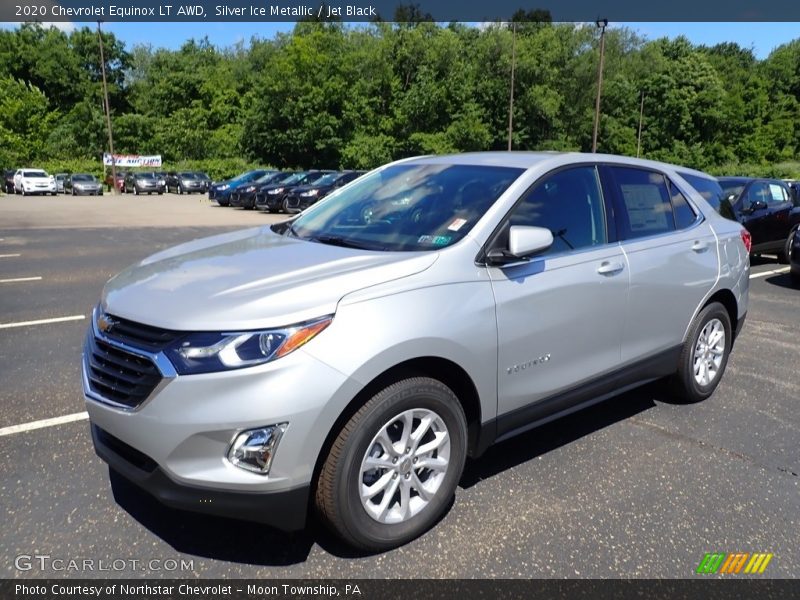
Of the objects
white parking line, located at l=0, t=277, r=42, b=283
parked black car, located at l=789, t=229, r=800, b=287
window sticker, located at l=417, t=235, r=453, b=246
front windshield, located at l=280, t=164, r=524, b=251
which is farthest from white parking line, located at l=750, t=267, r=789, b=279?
white parking line, located at l=0, t=277, r=42, b=283

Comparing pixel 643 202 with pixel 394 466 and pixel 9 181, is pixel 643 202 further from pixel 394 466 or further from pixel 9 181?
pixel 9 181

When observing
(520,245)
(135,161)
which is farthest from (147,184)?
(520,245)

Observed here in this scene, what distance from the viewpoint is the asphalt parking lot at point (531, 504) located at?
273 cm

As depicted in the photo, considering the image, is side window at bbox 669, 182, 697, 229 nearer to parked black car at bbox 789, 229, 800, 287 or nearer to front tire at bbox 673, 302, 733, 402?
front tire at bbox 673, 302, 733, 402

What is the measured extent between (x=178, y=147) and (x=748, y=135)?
59710 mm

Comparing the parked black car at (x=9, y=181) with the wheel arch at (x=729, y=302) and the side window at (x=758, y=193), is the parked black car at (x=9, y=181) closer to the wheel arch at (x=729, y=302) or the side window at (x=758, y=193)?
the side window at (x=758, y=193)

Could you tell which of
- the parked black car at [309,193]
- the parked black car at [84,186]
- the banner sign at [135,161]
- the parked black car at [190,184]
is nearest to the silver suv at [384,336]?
the parked black car at [309,193]

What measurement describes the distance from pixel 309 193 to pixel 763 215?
15.6 metres

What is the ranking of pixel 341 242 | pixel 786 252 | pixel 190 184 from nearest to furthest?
1. pixel 341 242
2. pixel 786 252
3. pixel 190 184

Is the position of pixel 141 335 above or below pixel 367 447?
above

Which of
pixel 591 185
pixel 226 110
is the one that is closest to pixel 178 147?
pixel 226 110

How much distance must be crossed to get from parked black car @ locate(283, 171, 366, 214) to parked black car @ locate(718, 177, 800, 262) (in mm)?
14402

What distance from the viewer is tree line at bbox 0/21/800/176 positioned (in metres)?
51.4

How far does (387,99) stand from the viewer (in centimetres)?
5631
